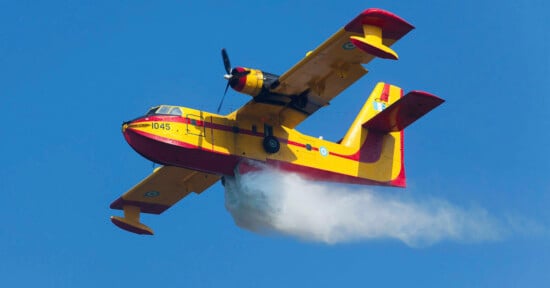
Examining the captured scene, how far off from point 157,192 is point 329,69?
8097 millimetres

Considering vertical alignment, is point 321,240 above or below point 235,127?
below

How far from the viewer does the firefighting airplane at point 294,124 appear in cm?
3025

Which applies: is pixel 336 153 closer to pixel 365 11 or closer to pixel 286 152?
pixel 286 152

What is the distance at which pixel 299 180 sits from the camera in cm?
3322

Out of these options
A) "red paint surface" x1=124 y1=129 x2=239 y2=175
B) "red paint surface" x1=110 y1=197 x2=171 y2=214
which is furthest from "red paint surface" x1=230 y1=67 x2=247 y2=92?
"red paint surface" x1=110 y1=197 x2=171 y2=214

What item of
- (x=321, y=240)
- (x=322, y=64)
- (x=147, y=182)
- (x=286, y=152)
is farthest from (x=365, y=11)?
(x=147, y=182)

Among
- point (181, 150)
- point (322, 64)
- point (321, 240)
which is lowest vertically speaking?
point (321, 240)

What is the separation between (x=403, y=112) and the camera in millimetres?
33156

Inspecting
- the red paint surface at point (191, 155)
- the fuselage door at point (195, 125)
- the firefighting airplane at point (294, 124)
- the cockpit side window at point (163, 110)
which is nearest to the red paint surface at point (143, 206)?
the firefighting airplane at point (294, 124)

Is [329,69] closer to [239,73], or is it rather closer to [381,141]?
[239,73]

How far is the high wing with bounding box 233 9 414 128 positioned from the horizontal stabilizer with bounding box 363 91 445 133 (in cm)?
191

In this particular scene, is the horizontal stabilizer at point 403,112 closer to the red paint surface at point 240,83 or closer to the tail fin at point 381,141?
the tail fin at point 381,141

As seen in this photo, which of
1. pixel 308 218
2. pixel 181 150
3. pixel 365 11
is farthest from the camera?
pixel 308 218

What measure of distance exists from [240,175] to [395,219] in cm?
582
